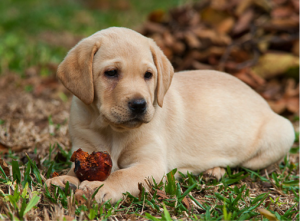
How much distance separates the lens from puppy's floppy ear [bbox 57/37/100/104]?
3475mm

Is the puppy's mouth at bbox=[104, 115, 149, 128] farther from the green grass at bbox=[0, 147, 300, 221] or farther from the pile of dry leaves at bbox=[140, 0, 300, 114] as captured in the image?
the pile of dry leaves at bbox=[140, 0, 300, 114]

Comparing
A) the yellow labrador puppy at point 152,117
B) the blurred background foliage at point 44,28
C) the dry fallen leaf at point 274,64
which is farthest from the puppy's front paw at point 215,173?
the blurred background foliage at point 44,28

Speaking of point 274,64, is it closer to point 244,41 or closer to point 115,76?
point 244,41

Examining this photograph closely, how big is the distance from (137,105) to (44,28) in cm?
Result: 1091

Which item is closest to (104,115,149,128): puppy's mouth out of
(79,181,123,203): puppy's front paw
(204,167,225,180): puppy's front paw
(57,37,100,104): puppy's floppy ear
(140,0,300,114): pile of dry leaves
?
(57,37,100,104): puppy's floppy ear

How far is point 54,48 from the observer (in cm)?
1012

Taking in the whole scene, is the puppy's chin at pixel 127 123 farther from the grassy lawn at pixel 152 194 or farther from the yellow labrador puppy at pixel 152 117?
the grassy lawn at pixel 152 194

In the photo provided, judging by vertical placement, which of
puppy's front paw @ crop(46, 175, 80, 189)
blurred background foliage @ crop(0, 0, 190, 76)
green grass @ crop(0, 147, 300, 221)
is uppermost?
puppy's front paw @ crop(46, 175, 80, 189)

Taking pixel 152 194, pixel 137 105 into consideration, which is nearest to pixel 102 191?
pixel 152 194

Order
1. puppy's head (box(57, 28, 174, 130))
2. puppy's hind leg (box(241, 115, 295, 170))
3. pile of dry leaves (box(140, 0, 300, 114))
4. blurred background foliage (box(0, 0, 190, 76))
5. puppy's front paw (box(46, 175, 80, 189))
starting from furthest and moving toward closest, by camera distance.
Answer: blurred background foliage (box(0, 0, 190, 76)), pile of dry leaves (box(140, 0, 300, 114)), puppy's hind leg (box(241, 115, 295, 170)), puppy's head (box(57, 28, 174, 130)), puppy's front paw (box(46, 175, 80, 189))

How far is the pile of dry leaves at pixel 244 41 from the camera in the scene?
7.51 meters

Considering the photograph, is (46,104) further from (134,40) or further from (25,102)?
(134,40)

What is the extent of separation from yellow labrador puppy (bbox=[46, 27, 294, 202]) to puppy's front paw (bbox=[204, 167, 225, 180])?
15 millimetres

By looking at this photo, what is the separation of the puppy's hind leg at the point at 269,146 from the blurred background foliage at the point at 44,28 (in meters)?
5.08
